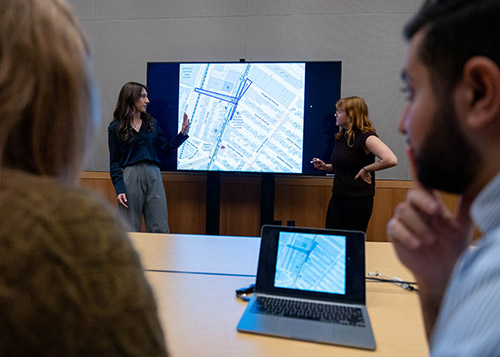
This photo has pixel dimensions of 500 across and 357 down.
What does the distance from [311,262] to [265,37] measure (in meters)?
3.11

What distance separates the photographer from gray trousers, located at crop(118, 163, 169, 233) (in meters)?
3.34

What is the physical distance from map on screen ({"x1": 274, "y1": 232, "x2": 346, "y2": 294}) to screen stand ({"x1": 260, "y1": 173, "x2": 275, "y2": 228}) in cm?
226

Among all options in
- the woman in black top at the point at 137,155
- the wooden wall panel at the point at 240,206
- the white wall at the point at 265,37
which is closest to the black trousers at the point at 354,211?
the white wall at the point at 265,37

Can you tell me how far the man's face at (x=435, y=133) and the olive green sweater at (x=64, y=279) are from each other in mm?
544

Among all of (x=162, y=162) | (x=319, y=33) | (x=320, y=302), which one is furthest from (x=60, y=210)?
(x=319, y=33)

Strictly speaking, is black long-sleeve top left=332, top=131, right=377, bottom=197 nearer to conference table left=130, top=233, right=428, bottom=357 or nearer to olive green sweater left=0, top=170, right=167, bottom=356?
conference table left=130, top=233, right=428, bottom=357

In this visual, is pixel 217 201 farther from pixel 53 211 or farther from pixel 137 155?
pixel 53 211

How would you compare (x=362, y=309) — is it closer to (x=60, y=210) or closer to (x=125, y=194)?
(x=60, y=210)

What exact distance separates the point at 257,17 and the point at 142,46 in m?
1.24

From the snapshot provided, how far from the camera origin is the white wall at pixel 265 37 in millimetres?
3729

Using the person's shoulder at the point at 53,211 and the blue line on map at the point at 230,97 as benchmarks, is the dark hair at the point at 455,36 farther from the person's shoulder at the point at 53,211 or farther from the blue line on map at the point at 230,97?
the blue line on map at the point at 230,97

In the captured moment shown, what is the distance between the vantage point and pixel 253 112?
11.4ft

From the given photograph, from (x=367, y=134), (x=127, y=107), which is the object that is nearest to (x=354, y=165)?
(x=367, y=134)

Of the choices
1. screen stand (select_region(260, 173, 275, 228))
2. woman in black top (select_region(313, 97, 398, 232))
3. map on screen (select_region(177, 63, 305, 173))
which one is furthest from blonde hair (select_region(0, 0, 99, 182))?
screen stand (select_region(260, 173, 275, 228))
